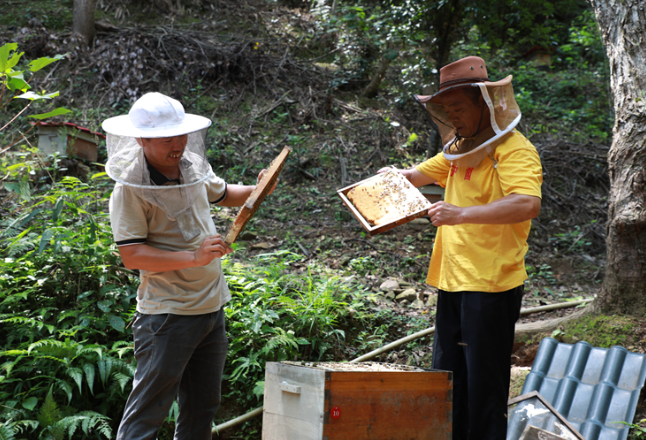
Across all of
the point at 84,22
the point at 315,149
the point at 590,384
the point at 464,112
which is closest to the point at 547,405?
the point at 590,384

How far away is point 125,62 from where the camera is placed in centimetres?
932

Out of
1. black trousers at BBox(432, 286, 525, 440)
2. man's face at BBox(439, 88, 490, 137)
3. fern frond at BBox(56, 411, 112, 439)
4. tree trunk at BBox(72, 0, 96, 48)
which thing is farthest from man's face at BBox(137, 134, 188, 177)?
tree trunk at BBox(72, 0, 96, 48)

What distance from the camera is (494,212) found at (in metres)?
2.20

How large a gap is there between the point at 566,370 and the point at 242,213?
2.63m

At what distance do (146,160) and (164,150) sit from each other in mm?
108

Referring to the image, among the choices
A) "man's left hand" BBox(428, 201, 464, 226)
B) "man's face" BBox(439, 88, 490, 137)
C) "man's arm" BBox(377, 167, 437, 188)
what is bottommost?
"man's left hand" BBox(428, 201, 464, 226)

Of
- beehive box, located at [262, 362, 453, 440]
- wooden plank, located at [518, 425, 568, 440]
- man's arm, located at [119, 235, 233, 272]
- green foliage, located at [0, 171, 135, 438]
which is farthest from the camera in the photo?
green foliage, located at [0, 171, 135, 438]

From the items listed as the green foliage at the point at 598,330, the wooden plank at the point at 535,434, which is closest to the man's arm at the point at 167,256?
the wooden plank at the point at 535,434

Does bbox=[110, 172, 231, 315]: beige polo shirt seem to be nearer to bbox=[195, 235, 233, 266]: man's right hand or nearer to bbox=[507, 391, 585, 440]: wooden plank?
bbox=[195, 235, 233, 266]: man's right hand

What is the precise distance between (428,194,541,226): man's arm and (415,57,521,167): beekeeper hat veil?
0.30 m

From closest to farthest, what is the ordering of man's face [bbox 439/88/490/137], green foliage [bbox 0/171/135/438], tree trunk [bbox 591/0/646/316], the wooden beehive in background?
man's face [bbox 439/88/490/137]
green foliage [bbox 0/171/135/438]
tree trunk [bbox 591/0/646/316]
the wooden beehive in background

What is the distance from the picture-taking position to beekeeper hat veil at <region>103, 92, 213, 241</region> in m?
2.10

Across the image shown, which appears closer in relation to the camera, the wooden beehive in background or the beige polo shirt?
the beige polo shirt

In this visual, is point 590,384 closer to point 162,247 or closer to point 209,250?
point 209,250
